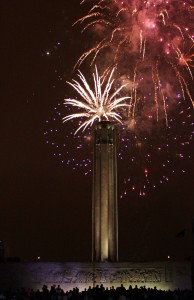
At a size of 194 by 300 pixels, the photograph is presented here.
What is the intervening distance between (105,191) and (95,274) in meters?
6.95

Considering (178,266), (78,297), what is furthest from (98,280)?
(78,297)

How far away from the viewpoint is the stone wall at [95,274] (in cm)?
2875

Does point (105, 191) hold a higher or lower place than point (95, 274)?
higher

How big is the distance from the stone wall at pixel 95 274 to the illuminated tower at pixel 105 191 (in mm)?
4530

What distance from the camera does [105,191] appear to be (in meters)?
34.7

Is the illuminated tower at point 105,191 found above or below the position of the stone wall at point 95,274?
above

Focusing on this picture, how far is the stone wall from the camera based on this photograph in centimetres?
2875

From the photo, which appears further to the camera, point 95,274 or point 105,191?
point 105,191

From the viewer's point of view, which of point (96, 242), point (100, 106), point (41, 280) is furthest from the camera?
point (96, 242)

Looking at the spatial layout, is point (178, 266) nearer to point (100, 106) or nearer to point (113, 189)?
point (113, 189)

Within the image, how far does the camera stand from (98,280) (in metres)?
29.2

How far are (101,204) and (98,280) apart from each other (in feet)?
21.6

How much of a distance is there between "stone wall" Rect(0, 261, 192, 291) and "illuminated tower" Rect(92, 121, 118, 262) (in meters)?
4.53

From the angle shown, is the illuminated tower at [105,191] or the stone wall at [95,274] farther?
the illuminated tower at [105,191]
